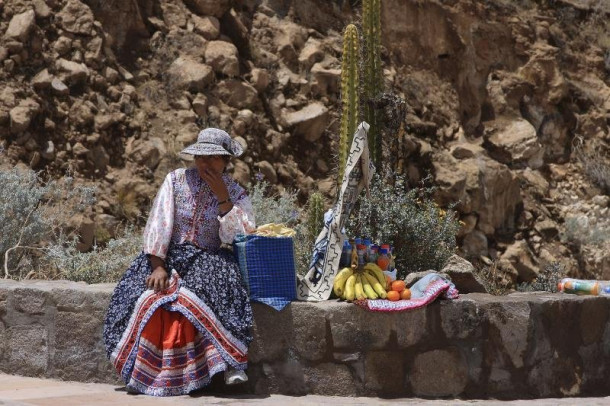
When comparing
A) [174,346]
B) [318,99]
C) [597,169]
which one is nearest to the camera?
[174,346]

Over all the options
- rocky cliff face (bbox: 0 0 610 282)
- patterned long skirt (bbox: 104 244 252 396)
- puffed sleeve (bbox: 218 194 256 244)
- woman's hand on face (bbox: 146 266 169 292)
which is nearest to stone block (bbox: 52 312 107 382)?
patterned long skirt (bbox: 104 244 252 396)

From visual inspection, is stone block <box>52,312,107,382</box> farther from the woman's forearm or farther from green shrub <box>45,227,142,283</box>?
green shrub <box>45,227,142,283</box>

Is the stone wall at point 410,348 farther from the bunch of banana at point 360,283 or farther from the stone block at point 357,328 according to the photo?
the bunch of banana at point 360,283

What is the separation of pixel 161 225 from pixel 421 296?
1.65 m

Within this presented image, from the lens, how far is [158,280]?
5344 mm

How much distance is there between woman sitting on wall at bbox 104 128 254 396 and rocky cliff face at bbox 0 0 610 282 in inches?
166

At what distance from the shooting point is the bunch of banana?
5586mm

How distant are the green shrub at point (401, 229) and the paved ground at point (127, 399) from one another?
8.32 ft

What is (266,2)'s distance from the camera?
1422 centimetres

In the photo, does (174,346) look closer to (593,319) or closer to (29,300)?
(29,300)

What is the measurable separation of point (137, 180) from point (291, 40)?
3849mm

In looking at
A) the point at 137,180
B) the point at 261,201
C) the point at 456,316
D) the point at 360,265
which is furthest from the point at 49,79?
the point at 456,316

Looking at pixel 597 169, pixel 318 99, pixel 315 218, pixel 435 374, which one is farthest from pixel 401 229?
pixel 597 169

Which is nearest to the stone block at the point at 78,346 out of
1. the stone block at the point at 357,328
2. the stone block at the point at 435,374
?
the stone block at the point at 357,328
